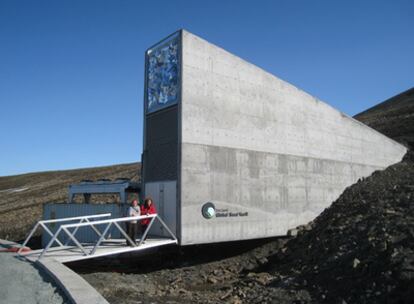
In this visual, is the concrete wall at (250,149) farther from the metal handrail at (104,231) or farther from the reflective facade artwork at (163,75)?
the metal handrail at (104,231)

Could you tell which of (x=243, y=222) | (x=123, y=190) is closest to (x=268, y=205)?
(x=243, y=222)

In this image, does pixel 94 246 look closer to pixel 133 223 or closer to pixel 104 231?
pixel 104 231

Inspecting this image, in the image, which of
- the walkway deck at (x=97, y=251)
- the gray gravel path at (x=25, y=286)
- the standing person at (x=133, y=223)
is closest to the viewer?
the gray gravel path at (x=25, y=286)

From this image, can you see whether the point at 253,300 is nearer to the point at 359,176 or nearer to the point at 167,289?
the point at 167,289

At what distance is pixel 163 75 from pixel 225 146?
131 inches

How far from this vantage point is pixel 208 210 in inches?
531

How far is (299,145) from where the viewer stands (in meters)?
17.7

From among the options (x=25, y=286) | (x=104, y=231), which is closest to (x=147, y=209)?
(x=104, y=231)

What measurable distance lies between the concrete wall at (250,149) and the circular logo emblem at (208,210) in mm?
155

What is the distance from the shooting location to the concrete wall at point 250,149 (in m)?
13.5

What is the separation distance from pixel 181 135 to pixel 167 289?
4.72m

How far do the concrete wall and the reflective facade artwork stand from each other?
0.47 metres

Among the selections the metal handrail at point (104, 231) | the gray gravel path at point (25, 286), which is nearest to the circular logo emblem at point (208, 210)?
the metal handrail at point (104, 231)

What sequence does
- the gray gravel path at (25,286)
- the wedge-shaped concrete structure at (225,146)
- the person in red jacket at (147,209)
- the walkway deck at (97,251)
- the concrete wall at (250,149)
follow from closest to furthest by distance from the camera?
the gray gravel path at (25,286)
the walkway deck at (97,251)
the person in red jacket at (147,209)
the wedge-shaped concrete structure at (225,146)
the concrete wall at (250,149)
